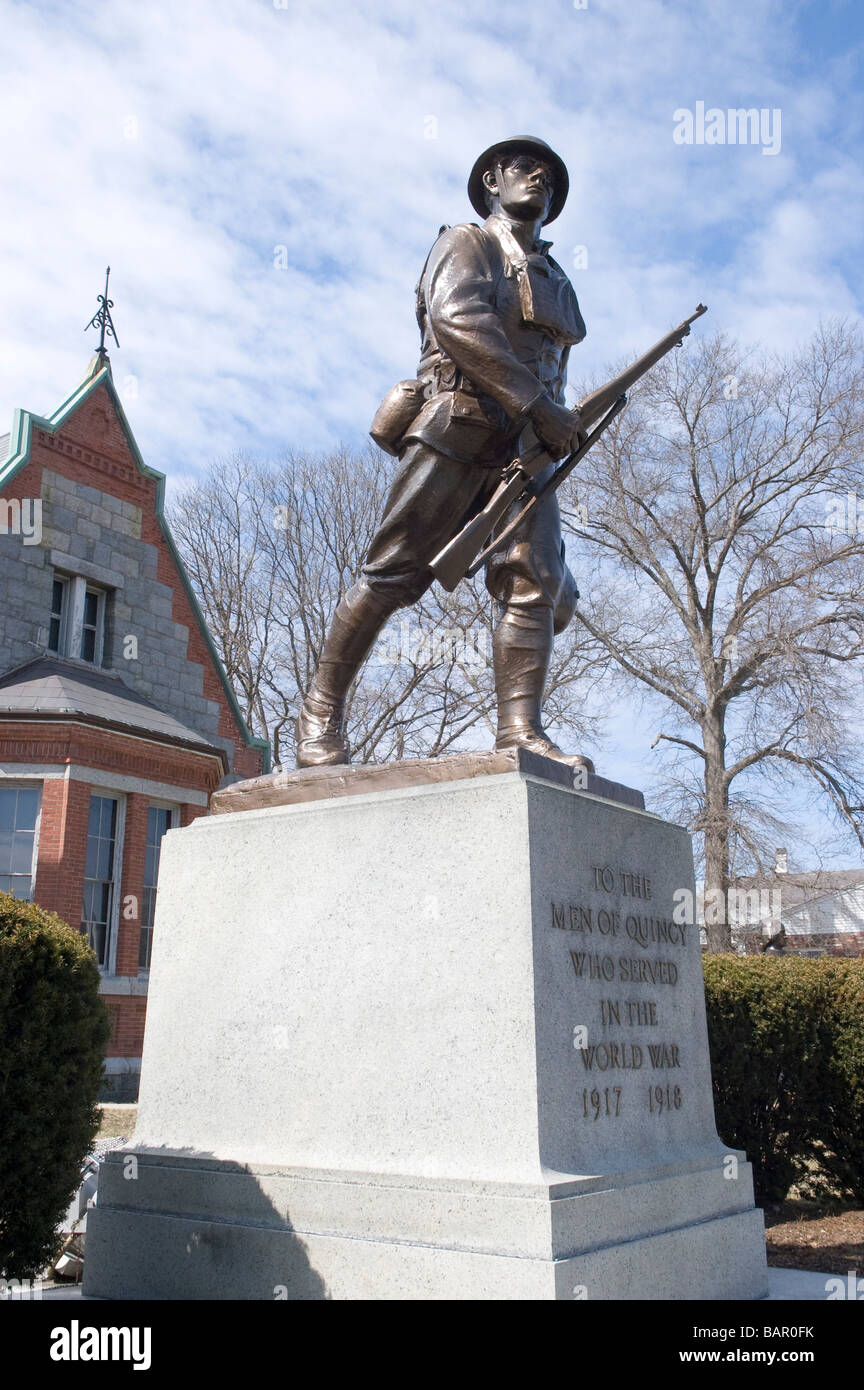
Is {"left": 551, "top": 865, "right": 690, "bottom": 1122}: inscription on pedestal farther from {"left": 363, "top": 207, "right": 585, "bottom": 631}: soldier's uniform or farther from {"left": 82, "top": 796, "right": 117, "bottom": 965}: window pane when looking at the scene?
{"left": 82, "top": 796, "right": 117, "bottom": 965}: window pane

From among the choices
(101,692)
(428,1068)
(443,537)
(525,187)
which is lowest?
(428,1068)

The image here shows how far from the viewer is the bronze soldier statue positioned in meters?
4.81

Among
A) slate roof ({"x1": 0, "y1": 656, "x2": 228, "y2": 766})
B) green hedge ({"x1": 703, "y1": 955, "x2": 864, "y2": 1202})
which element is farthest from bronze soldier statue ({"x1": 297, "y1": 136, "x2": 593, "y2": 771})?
slate roof ({"x1": 0, "y1": 656, "x2": 228, "y2": 766})

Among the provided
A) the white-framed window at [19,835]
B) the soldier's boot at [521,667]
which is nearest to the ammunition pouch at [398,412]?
the soldier's boot at [521,667]

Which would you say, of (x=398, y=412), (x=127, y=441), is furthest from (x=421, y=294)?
(x=127, y=441)

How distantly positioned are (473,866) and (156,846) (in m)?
14.9

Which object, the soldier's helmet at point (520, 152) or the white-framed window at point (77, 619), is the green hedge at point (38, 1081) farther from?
the white-framed window at point (77, 619)

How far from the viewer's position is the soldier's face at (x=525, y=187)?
5188mm

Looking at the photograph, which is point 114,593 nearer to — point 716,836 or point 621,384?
point 716,836

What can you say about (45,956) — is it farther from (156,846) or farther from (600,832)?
(156,846)

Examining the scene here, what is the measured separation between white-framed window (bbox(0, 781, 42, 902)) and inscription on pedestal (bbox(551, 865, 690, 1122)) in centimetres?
1299

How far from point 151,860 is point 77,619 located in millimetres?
4260

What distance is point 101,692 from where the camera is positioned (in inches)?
709
